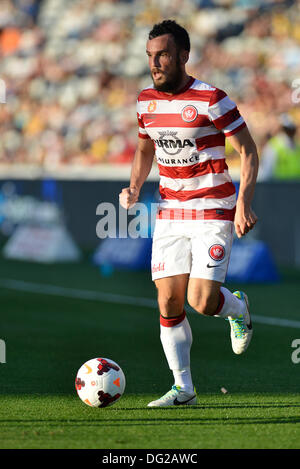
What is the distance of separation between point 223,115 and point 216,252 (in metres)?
0.81

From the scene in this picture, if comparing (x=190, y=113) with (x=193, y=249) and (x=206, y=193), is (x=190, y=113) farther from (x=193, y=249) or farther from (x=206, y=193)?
(x=193, y=249)

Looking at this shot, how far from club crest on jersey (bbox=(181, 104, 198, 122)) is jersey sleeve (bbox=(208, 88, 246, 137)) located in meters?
0.09

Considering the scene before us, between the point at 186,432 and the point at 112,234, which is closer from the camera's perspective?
the point at 186,432

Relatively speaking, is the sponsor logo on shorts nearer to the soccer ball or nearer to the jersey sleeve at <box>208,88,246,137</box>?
the soccer ball

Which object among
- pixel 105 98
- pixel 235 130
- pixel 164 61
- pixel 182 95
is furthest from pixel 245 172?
pixel 105 98

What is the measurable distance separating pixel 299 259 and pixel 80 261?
13.0 ft

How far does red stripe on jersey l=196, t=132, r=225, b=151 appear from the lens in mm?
5882

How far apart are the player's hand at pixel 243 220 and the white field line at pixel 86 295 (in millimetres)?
4453

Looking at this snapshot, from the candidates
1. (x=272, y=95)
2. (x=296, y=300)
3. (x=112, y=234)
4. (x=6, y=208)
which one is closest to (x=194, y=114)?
(x=296, y=300)

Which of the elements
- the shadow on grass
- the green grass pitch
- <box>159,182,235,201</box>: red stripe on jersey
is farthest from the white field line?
the shadow on grass

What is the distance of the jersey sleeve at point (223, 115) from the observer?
5773mm

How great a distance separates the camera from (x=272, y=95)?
19156 millimetres

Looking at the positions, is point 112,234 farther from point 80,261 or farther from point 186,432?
point 186,432

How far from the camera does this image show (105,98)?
78.7 ft
